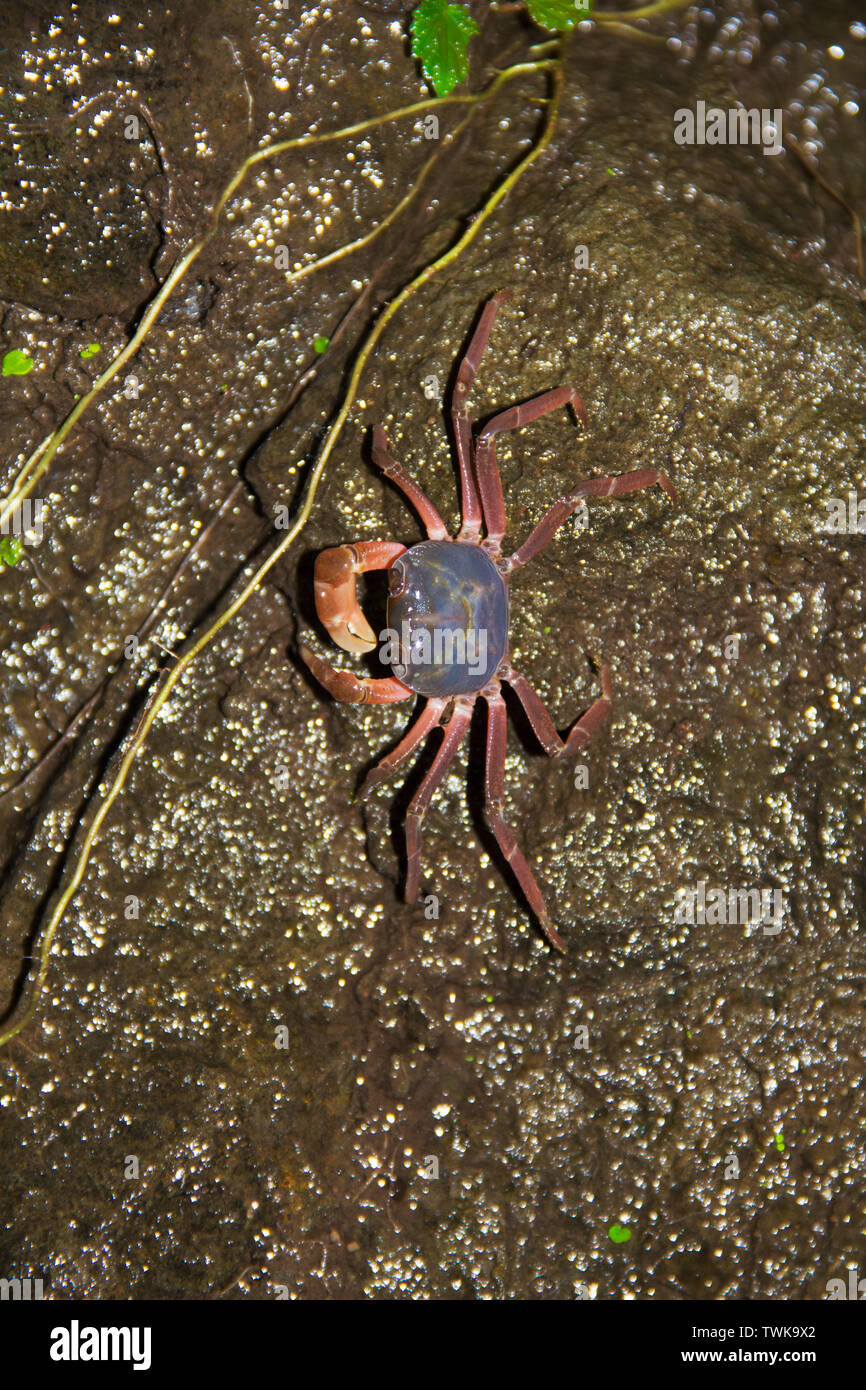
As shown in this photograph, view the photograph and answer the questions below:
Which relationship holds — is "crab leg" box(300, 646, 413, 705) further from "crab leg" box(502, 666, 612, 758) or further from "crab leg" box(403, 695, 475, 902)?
"crab leg" box(502, 666, 612, 758)

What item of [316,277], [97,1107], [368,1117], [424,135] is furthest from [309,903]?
[424,135]

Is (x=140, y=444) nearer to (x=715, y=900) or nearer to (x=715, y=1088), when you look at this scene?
(x=715, y=900)

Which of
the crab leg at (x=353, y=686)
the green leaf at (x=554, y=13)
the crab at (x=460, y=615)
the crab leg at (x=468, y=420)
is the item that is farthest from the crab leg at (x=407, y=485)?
the green leaf at (x=554, y=13)

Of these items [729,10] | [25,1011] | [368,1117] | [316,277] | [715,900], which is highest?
[729,10]

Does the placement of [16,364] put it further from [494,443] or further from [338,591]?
[494,443]

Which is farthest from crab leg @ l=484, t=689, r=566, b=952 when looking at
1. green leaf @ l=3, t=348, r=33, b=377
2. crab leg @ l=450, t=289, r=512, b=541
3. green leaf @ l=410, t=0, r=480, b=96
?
green leaf @ l=410, t=0, r=480, b=96

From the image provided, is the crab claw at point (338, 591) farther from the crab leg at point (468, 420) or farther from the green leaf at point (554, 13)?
the green leaf at point (554, 13)
